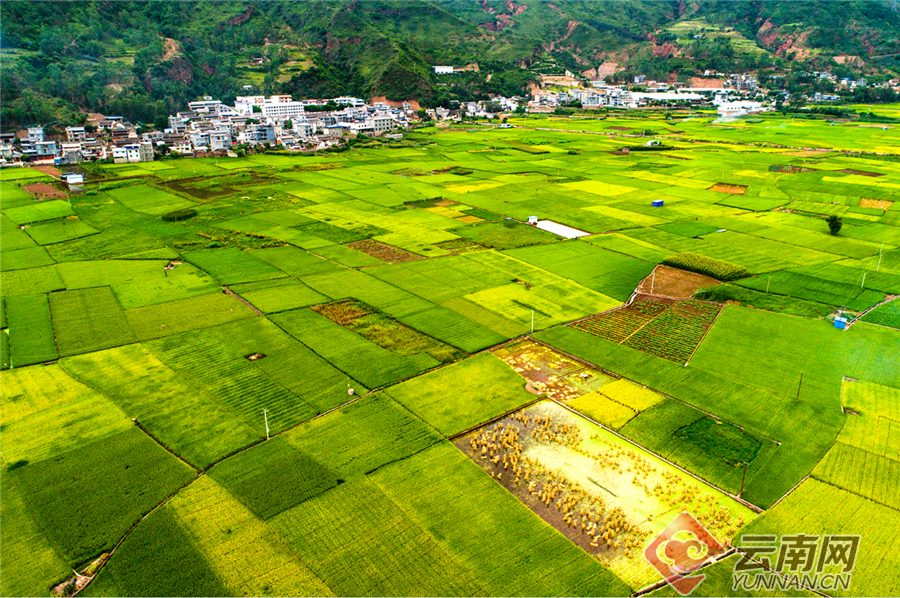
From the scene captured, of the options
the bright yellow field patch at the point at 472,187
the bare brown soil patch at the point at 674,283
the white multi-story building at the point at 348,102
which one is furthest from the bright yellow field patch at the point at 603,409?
the white multi-story building at the point at 348,102

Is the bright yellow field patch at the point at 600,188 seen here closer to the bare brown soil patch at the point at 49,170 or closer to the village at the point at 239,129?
the village at the point at 239,129

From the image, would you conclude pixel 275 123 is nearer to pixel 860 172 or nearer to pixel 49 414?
pixel 860 172

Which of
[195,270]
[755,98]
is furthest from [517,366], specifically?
[755,98]

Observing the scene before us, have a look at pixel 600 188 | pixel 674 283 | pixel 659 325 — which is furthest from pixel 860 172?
pixel 659 325

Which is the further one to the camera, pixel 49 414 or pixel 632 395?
pixel 632 395

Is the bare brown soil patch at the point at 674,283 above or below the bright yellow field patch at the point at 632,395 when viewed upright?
above

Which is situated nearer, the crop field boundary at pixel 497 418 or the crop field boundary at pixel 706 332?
the crop field boundary at pixel 497 418

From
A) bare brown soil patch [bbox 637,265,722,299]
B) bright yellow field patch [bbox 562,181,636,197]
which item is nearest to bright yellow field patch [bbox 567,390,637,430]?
bare brown soil patch [bbox 637,265,722,299]
